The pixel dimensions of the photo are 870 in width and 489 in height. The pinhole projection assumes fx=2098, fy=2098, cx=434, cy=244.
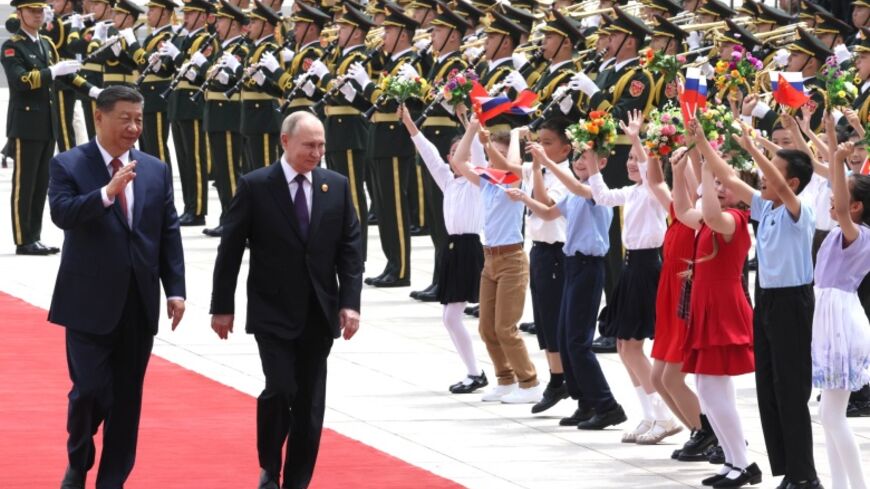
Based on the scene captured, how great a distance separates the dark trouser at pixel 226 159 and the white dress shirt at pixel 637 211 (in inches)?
366

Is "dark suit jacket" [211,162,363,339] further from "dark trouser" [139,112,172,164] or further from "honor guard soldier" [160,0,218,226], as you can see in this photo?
"dark trouser" [139,112,172,164]

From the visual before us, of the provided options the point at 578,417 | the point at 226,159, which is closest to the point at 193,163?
the point at 226,159

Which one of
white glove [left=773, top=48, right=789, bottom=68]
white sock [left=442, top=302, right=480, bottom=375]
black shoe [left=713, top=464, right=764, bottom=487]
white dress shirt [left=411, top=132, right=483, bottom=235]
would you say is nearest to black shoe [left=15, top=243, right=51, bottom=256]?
white dress shirt [left=411, top=132, right=483, bottom=235]

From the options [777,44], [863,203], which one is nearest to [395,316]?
[777,44]

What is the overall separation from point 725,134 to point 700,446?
1.62 metres

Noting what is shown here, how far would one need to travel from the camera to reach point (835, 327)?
9.12m

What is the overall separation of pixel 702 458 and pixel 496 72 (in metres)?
6.47

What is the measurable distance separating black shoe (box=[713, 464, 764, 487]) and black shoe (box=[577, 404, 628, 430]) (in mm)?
1505

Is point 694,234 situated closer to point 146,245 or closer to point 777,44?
point 146,245

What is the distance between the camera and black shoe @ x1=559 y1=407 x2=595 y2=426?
1109 centimetres

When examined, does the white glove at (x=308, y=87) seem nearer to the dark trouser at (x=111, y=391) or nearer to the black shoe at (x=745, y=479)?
the dark trouser at (x=111, y=391)

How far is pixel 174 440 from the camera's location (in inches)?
418

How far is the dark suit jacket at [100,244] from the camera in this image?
895 centimetres

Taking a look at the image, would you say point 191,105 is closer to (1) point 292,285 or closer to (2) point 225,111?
(2) point 225,111
